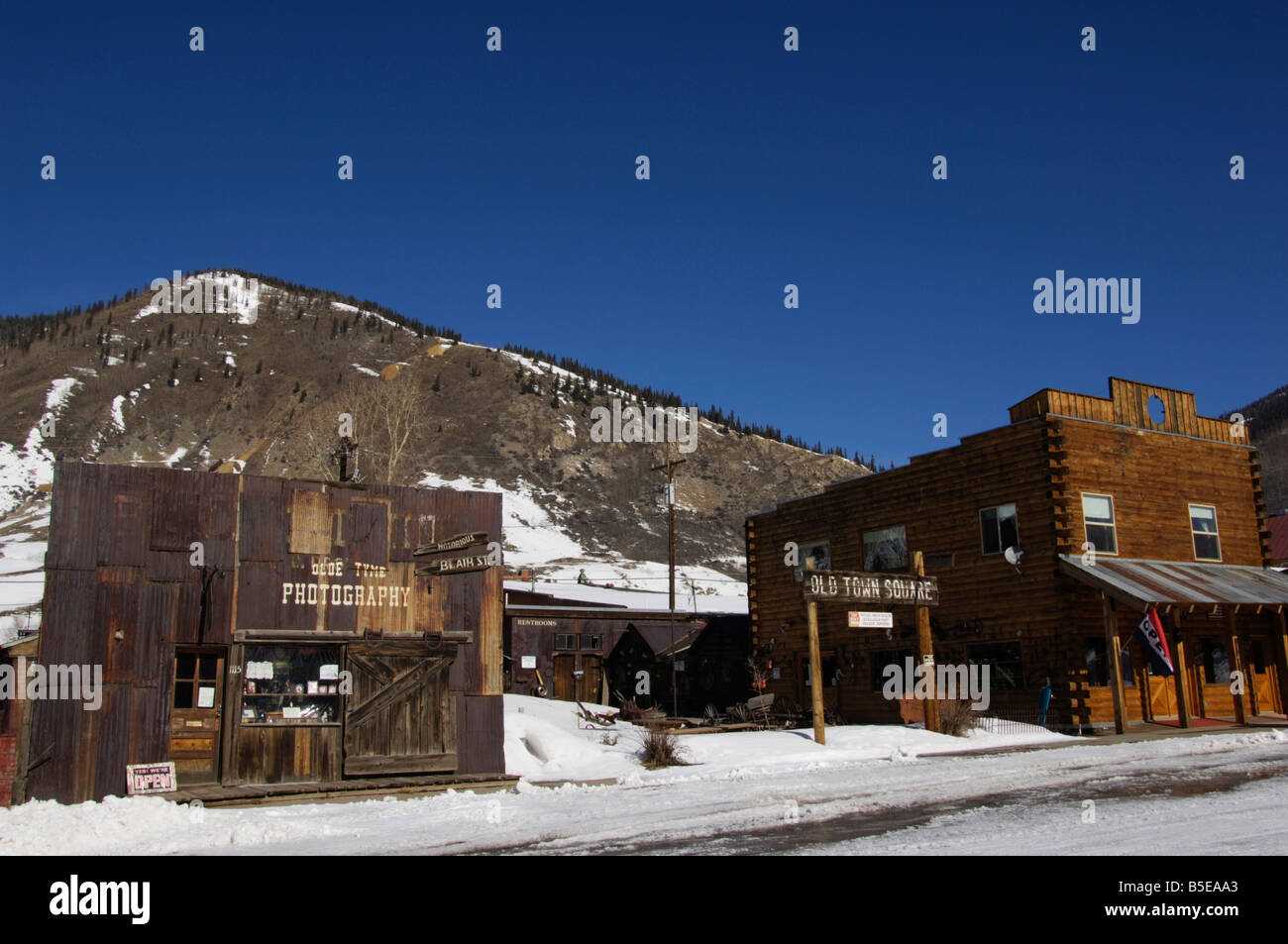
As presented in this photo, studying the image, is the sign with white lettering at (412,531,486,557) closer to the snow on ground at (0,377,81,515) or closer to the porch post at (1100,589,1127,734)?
the porch post at (1100,589,1127,734)

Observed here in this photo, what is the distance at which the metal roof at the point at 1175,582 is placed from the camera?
75.0 ft

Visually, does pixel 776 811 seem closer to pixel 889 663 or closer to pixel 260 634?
pixel 260 634

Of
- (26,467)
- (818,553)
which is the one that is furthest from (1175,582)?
(26,467)

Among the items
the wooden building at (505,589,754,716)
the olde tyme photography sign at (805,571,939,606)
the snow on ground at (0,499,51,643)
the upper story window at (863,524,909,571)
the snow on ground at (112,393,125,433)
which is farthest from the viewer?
the snow on ground at (112,393,125,433)

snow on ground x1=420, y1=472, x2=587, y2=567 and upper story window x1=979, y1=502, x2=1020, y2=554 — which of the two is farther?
snow on ground x1=420, y1=472, x2=587, y2=567

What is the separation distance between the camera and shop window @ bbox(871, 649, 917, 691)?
28.5m

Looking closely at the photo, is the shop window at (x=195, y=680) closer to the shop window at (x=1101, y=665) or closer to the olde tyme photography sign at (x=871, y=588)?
the olde tyme photography sign at (x=871, y=588)

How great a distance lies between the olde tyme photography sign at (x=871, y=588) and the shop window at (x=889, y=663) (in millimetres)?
5384

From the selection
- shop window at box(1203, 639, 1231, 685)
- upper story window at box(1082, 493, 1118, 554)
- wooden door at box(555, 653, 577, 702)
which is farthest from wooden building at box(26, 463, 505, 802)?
wooden door at box(555, 653, 577, 702)

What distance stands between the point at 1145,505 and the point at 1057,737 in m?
7.95

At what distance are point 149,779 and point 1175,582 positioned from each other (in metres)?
22.8

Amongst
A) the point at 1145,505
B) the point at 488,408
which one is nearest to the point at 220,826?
the point at 1145,505

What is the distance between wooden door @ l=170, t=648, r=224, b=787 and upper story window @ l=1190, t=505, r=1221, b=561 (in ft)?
82.8

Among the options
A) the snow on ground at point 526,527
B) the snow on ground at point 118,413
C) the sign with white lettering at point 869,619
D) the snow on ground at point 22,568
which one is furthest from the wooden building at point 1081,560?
the snow on ground at point 118,413
